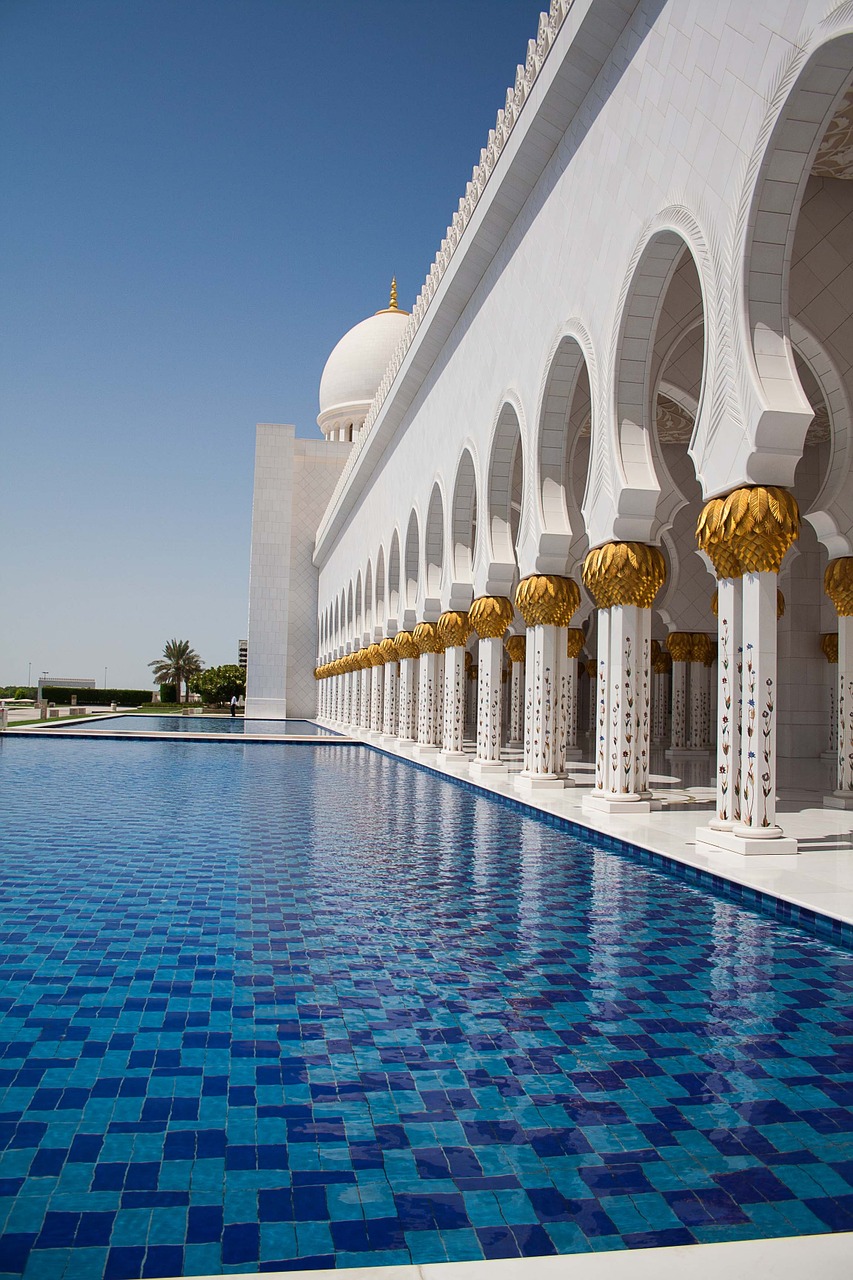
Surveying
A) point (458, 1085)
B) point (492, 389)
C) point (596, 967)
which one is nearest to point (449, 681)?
point (492, 389)

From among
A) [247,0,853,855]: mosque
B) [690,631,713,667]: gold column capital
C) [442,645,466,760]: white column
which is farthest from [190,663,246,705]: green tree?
[442,645,466,760]: white column

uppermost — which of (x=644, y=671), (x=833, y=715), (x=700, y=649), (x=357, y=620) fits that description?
(x=357, y=620)

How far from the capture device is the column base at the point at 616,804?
5672 millimetres

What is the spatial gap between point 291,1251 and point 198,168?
33.3 feet

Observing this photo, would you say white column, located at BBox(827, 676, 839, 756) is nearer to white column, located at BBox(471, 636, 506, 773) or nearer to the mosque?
the mosque

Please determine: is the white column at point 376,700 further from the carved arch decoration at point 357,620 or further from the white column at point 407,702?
the white column at point 407,702

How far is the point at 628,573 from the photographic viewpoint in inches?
221

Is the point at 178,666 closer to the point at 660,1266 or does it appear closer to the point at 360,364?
the point at 360,364

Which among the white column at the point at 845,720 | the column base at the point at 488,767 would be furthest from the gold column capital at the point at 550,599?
the column base at the point at 488,767

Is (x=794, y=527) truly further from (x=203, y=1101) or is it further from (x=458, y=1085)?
(x=203, y=1101)

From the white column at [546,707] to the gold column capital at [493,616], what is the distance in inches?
46.7

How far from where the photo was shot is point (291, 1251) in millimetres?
1326

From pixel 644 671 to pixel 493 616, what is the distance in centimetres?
282

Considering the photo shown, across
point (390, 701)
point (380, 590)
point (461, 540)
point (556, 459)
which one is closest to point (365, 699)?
point (380, 590)
